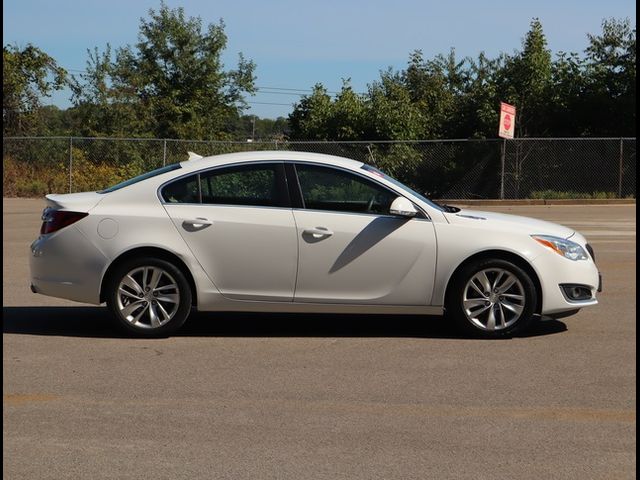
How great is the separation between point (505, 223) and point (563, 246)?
1.72ft

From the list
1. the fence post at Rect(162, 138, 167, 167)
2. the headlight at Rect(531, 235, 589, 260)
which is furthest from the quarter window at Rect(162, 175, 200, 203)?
the fence post at Rect(162, 138, 167, 167)

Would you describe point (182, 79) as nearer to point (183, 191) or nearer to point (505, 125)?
point (505, 125)

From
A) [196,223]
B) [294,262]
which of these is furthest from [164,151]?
[294,262]

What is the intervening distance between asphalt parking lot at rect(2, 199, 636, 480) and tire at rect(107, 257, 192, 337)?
8.2 inches

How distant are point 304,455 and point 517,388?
2100 mm

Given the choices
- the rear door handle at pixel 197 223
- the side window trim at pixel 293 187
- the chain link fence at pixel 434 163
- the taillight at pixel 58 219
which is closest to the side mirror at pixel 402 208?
the side window trim at pixel 293 187

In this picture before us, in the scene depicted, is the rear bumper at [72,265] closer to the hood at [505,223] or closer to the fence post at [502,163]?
the hood at [505,223]

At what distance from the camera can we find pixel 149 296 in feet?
28.3

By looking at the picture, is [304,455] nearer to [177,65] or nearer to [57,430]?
[57,430]

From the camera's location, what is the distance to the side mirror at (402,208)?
A: 8633 mm

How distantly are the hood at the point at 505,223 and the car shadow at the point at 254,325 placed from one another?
89 cm

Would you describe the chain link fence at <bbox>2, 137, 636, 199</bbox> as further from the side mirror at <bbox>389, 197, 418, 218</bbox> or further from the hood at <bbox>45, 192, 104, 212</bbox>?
the side mirror at <bbox>389, 197, 418, 218</bbox>

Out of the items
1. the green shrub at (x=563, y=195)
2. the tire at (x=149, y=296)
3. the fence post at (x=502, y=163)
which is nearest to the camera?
the tire at (x=149, y=296)

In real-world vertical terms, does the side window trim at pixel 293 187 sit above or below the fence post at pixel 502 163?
below
